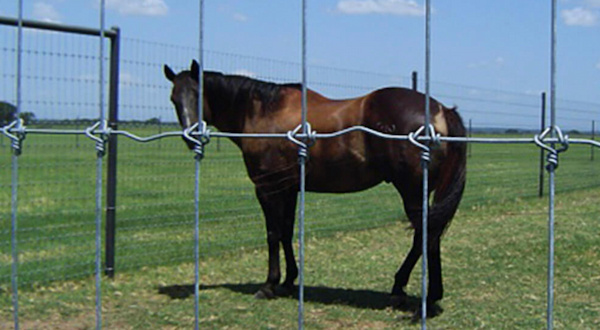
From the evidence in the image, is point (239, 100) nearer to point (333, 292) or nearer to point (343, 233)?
point (333, 292)

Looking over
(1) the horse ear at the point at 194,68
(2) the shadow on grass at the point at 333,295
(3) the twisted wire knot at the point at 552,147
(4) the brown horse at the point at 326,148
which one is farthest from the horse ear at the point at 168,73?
(3) the twisted wire knot at the point at 552,147

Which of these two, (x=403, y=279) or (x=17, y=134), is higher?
(x=17, y=134)

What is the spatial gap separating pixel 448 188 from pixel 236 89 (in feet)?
7.51

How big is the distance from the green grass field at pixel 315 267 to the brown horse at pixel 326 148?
1.47ft

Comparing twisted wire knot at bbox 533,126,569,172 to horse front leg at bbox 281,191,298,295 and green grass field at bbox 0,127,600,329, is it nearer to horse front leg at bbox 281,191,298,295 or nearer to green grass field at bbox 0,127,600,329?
green grass field at bbox 0,127,600,329

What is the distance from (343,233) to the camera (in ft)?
27.5

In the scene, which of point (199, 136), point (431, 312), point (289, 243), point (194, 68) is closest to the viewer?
point (199, 136)

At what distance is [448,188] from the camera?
3.99 meters

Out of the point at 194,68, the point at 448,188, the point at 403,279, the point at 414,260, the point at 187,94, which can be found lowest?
the point at 403,279

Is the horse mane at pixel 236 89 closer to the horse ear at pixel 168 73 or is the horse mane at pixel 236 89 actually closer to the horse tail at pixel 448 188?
the horse ear at pixel 168 73

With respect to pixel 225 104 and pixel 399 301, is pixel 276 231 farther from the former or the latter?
pixel 399 301

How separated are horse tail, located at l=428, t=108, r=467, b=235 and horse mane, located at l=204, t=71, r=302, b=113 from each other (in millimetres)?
1769

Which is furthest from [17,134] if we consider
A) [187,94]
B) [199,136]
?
[187,94]

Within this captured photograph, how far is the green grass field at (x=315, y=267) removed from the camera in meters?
5.02
